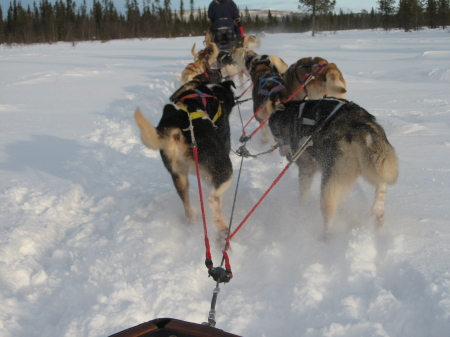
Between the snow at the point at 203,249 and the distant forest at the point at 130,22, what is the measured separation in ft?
104

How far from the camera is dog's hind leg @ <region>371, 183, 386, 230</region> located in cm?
207

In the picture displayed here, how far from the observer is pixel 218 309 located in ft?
5.96

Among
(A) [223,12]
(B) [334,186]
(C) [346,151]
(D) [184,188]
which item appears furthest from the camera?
(A) [223,12]

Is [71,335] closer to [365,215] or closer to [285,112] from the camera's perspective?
[365,215]

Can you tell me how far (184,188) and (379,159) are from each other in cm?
137

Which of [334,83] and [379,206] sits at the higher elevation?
[334,83]

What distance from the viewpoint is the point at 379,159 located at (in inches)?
73.3

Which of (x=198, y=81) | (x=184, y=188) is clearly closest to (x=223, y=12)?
(x=198, y=81)

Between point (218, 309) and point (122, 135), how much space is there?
3578 millimetres

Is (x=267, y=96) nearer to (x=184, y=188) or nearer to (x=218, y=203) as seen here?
(x=184, y=188)

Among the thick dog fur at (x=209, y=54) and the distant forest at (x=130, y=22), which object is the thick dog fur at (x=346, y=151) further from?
the distant forest at (x=130, y=22)

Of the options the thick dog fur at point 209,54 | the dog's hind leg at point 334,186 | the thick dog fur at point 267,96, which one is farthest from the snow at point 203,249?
the thick dog fur at point 209,54

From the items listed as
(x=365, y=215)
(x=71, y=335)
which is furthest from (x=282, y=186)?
(x=71, y=335)

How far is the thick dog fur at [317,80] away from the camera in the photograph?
396 cm
